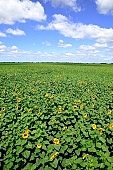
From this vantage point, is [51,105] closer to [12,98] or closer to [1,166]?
[12,98]

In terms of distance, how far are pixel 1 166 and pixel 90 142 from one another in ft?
5.73

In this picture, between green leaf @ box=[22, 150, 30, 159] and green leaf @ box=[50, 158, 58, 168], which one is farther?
green leaf @ box=[22, 150, 30, 159]

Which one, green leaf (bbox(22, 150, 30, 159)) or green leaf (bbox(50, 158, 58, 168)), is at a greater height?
green leaf (bbox(22, 150, 30, 159))

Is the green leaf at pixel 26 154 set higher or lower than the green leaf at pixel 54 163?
higher

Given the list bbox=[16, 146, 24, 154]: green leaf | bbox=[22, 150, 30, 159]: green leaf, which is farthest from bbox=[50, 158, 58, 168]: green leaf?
bbox=[16, 146, 24, 154]: green leaf

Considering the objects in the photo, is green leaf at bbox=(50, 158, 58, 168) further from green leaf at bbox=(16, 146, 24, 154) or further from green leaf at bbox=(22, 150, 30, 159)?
green leaf at bbox=(16, 146, 24, 154)

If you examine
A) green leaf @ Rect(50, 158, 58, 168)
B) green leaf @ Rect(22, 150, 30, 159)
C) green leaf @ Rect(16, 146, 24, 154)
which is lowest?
green leaf @ Rect(50, 158, 58, 168)

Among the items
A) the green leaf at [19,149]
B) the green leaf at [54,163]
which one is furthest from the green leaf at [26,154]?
the green leaf at [54,163]

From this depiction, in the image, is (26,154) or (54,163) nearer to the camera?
(54,163)

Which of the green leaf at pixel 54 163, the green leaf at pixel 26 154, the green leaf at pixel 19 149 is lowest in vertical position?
the green leaf at pixel 54 163

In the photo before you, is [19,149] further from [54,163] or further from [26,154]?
[54,163]

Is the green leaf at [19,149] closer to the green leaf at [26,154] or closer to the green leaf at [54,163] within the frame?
the green leaf at [26,154]

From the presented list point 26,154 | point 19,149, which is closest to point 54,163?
point 26,154

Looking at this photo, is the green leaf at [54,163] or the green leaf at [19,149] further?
the green leaf at [19,149]
